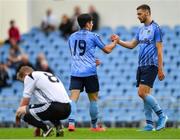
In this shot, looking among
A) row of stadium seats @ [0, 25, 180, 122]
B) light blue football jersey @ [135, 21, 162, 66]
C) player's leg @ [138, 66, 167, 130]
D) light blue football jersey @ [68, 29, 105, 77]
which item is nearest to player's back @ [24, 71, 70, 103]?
light blue football jersey @ [68, 29, 105, 77]

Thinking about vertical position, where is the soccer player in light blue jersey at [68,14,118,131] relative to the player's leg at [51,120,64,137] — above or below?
above

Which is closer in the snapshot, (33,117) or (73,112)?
(33,117)

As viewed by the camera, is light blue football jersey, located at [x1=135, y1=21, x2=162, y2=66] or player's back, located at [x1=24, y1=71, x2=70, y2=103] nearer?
player's back, located at [x1=24, y1=71, x2=70, y2=103]

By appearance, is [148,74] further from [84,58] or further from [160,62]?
[84,58]

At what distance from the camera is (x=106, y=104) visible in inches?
990

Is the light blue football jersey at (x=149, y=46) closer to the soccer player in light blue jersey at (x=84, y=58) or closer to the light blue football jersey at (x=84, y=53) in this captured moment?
the soccer player in light blue jersey at (x=84, y=58)

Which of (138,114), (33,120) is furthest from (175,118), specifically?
(33,120)

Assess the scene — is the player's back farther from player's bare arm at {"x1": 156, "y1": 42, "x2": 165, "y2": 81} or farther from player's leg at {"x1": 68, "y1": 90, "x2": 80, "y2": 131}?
player's bare arm at {"x1": 156, "y1": 42, "x2": 165, "y2": 81}

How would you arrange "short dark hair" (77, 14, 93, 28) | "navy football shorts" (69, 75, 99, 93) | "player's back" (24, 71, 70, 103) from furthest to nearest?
1. "navy football shorts" (69, 75, 99, 93)
2. "short dark hair" (77, 14, 93, 28)
3. "player's back" (24, 71, 70, 103)

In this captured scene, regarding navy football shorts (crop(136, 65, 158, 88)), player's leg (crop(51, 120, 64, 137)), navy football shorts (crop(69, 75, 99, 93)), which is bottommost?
player's leg (crop(51, 120, 64, 137))

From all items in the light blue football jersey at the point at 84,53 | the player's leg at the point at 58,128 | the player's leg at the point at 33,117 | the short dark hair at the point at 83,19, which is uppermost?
the short dark hair at the point at 83,19

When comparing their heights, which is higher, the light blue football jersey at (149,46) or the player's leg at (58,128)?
the light blue football jersey at (149,46)

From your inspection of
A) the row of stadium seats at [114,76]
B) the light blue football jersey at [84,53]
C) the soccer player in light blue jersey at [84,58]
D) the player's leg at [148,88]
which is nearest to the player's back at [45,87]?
the soccer player in light blue jersey at [84,58]

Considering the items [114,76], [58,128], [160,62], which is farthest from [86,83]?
[114,76]
